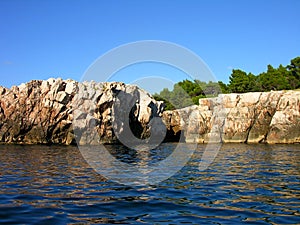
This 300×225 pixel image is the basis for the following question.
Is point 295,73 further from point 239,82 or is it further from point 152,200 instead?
point 152,200

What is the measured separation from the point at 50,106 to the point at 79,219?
5112 cm

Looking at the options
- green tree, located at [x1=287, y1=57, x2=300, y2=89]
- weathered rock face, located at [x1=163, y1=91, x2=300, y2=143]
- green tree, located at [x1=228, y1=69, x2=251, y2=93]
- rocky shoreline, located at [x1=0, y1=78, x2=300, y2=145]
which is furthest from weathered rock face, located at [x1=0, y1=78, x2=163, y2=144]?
green tree, located at [x1=287, y1=57, x2=300, y2=89]

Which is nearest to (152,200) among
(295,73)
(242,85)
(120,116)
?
(120,116)

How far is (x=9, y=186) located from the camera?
54.0 feet

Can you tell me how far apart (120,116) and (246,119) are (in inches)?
1009

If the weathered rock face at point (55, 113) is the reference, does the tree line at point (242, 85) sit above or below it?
above

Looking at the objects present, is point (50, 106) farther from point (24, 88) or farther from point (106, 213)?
point (106, 213)

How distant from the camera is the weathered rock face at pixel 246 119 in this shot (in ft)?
210

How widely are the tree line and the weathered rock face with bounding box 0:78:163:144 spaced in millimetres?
37995

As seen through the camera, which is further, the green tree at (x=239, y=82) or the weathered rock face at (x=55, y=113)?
the green tree at (x=239, y=82)

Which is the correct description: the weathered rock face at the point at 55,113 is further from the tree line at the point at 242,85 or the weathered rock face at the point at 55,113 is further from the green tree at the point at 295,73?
the green tree at the point at 295,73

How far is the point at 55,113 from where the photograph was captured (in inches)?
2338

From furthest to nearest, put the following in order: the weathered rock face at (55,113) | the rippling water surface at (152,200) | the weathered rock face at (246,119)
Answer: the weathered rock face at (246,119), the weathered rock face at (55,113), the rippling water surface at (152,200)

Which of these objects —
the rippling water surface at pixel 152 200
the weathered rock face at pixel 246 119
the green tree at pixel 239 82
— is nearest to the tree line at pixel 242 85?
the green tree at pixel 239 82
